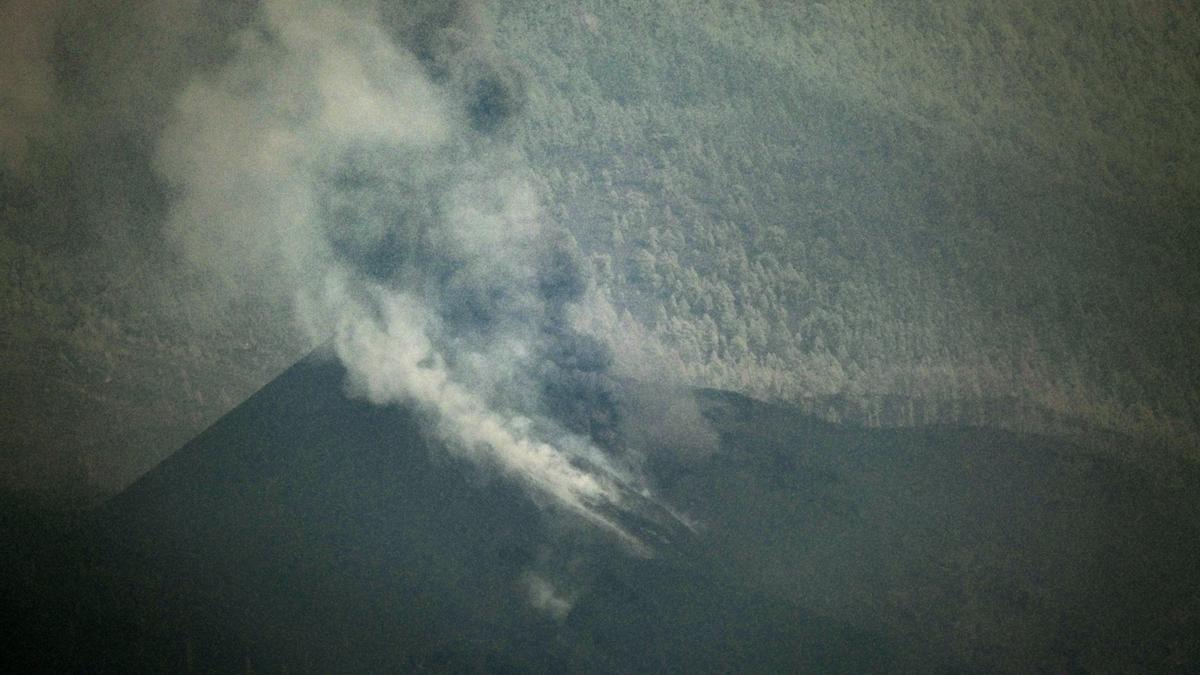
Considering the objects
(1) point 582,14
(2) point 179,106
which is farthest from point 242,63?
(1) point 582,14

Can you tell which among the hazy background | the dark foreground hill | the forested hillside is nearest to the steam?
the hazy background

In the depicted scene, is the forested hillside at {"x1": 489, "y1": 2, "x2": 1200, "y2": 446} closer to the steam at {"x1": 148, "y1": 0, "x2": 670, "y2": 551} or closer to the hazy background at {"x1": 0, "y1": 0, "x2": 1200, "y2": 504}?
the hazy background at {"x1": 0, "y1": 0, "x2": 1200, "y2": 504}

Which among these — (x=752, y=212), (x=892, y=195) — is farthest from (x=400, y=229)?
(x=892, y=195)

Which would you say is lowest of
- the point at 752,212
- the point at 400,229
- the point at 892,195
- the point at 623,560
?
the point at 623,560

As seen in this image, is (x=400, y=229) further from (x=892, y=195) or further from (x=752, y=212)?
(x=892, y=195)

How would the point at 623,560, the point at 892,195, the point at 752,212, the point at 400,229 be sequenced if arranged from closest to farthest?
the point at 623,560, the point at 400,229, the point at 752,212, the point at 892,195

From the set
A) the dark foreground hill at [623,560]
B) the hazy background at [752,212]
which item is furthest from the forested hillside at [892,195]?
the dark foreground hill at [623,560]

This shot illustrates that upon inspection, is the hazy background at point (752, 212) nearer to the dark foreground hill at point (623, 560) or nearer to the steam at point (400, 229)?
the steam at point (400, 229)
